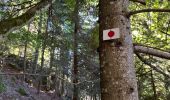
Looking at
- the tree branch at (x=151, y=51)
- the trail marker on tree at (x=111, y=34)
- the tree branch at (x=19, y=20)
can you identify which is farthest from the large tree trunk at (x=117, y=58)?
the tree branch at (x=19, y=20)

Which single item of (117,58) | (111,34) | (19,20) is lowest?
(117,58)

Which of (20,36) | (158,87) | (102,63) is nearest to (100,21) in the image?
(102,63)

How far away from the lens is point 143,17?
309 inches

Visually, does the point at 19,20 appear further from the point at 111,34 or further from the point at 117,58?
the point at 117,58

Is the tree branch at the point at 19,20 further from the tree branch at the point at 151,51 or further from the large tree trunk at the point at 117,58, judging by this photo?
the tree branch at the point at 151,51

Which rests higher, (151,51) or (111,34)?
(111,34)

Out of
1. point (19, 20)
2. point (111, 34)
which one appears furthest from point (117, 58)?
point (19, 20)

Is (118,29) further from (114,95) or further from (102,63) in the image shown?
(114,95)

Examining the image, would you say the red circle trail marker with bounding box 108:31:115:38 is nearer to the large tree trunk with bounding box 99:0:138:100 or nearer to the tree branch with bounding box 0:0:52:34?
the large tree trunk with bounding box 99:0:138:100

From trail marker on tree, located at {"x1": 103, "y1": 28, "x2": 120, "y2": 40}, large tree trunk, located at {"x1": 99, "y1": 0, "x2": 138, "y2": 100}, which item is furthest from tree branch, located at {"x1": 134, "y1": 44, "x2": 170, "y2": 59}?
trail marker on tree, located at {"x1": 103, "y1": 28, "x2": 120, "y2": 40}

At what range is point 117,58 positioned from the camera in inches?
116

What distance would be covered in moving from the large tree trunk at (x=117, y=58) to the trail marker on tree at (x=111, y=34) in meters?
0.04

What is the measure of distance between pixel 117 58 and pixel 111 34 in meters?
0.27

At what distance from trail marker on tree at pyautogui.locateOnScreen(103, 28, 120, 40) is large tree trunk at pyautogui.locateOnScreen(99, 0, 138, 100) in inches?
1.6
